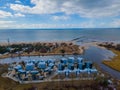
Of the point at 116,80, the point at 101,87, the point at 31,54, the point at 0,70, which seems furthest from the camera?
the point at 31,54

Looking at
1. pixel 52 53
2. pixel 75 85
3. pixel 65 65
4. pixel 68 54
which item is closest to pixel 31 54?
pixel 52 53

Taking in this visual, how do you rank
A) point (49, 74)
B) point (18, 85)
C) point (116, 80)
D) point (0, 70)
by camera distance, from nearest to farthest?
point (18, 85) → point (116, 80) → point (49, 74) → point (0, 70)

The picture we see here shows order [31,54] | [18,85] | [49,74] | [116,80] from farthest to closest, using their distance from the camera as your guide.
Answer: [31,54], [49,74], [116,80], [18,85]

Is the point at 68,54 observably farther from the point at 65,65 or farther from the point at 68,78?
the point at 68,78

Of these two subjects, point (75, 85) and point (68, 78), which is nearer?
point (75, 85)

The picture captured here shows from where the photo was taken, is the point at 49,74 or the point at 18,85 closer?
the point at 18,85

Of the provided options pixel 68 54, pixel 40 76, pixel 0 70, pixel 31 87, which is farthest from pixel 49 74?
pixel 68 54

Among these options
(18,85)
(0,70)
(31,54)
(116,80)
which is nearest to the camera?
(18,85)

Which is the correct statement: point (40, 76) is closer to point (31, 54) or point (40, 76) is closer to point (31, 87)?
point (31, 87)
